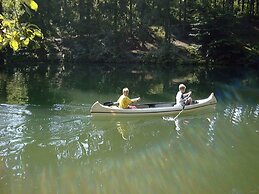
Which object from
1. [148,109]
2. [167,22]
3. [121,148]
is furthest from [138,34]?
[121,148]

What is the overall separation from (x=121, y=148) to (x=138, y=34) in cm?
2974

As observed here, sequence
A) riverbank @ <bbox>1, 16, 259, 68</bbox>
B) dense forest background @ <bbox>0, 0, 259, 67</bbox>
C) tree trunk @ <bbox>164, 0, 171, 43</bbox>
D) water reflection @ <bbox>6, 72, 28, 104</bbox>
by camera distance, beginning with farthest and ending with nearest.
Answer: tree trunk @ <bbox>164, 0, 171, 43</bbox>
dense forest background @ <bbox>0, 0, 259, 67</bbox>
riverbank @ <bbox>1, 16, 259, 68</bbox>
water reflection @ <bbox>6, 72, 28, 104</bbox>

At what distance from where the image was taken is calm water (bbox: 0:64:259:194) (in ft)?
27.6

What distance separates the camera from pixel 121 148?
11.3 m

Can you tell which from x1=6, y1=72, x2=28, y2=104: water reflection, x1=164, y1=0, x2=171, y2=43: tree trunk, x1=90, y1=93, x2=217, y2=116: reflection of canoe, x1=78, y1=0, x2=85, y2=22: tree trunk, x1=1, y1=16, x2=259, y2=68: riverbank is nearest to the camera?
x1=90, y1=93, x2=217, y2=116: reflection of canoe

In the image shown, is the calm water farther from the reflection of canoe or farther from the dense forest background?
the dense forest background

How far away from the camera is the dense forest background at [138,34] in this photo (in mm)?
35594

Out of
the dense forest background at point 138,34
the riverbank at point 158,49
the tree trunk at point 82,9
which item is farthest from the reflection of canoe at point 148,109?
the tree trunk at point 82,9

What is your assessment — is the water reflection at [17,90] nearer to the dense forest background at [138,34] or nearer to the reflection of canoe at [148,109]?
the reflection of canoe at [148,109]

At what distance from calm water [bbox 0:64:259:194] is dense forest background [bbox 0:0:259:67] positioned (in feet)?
52.2

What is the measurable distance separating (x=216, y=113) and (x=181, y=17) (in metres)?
29.4

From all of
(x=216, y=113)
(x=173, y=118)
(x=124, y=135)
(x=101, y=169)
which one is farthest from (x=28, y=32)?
(x=216, y=113)

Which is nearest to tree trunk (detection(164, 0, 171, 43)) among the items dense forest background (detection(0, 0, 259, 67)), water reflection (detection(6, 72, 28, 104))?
dense forest background (detection(0, 0, 259, 67))

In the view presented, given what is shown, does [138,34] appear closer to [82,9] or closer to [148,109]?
[82,9]
